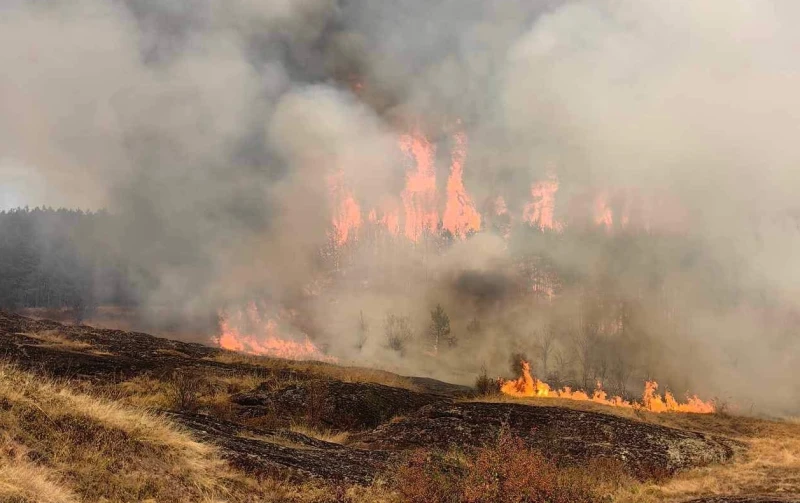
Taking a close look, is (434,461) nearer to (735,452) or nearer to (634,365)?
(735,452)

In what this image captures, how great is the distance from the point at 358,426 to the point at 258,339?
140m

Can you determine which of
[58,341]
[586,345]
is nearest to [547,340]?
[586,345]

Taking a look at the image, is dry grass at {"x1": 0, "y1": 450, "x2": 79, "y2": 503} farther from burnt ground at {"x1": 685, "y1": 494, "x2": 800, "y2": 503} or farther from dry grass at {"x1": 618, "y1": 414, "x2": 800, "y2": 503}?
burnt ground at {"x1": 685, "y1": 494, "x2": 800, "y2": 503}

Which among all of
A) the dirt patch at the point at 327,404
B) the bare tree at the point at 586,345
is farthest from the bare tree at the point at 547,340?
the dirt patch at the point at 327,404

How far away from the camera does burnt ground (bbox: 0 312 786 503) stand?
14367mm

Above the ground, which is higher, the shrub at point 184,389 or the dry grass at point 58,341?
the dry grass at point 58,341

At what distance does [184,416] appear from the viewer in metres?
16.1

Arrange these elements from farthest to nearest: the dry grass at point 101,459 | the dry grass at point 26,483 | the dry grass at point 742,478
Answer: the dry grass at point 742,478 → the dry grass at point 101,459 → the dry grass at point 26,483

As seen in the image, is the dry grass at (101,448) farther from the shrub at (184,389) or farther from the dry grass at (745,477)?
the shrub at (184,389)

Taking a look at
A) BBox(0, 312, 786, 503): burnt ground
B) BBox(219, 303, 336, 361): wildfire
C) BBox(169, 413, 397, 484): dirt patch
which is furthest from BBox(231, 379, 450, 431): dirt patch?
BBox(219, 303, 336, 361): wildfire

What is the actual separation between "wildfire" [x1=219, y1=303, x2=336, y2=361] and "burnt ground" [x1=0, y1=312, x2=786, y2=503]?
99.6 meters

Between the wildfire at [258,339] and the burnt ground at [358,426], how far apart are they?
3921 inches

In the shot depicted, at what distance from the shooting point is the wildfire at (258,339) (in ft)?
464

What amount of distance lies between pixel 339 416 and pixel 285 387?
4.91 meters
